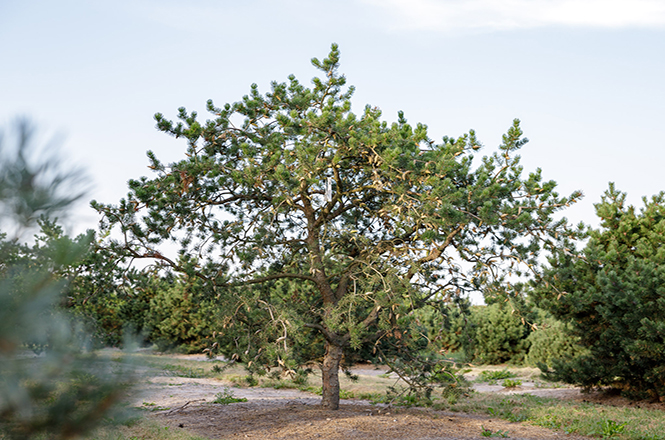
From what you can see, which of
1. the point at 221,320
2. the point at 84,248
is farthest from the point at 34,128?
the point at 221,320

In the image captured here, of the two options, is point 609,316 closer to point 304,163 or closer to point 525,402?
point 525,402

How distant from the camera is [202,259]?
23.5 feet

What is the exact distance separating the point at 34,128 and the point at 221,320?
5.59 metres

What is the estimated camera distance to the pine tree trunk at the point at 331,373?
7371 mm

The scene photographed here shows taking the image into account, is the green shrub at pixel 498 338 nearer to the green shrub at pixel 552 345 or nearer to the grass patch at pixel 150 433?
the green shrub at pixel 552 345

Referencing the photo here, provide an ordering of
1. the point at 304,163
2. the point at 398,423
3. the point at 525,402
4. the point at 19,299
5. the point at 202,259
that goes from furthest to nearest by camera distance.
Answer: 1. the point at 525,402
2. the point at 202,259
3. the point at 398,423
4. the point at 304,163
5. the point at 19,299

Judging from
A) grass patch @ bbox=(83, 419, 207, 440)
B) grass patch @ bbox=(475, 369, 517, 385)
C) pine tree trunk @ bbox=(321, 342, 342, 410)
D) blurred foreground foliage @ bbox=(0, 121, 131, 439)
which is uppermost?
blurred foreground foliage @ bbox=(0, 121, 131, 439)

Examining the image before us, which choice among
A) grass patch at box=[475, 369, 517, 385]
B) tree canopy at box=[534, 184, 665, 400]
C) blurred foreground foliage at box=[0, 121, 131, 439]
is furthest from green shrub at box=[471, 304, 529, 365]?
blurred foreground foliage at box=[0, 121, 131, 439]

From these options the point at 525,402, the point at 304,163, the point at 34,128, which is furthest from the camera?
the point at 525,402

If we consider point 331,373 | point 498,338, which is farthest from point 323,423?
point 498,338

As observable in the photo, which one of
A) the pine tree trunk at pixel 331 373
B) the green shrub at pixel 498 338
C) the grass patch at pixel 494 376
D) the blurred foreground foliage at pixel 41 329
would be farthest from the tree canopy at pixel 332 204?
the green shrub at pixel 498 338

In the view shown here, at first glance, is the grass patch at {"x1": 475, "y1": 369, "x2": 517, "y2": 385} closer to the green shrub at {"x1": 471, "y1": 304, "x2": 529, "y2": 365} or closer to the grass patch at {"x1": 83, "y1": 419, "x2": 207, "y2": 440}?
the green shrub at {"x1": 471, "y1": 304, "x2": 529, "y2": 365}

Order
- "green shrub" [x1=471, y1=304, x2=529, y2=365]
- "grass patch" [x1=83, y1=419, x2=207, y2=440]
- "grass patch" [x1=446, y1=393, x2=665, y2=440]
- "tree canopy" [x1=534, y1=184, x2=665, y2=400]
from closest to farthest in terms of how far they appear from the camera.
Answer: "grass patch" [x1=83, y1=419, x2=207, y2=440], "grass patch" [x1=446, y1=393, x2=665, y2=440], "tree canopy" [x1=534, y1=184, x2=665, y2=400], "green shrub" [x1=471, y1=304, x2=529, y2=365]

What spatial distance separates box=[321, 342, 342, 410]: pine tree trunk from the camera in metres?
7.37
